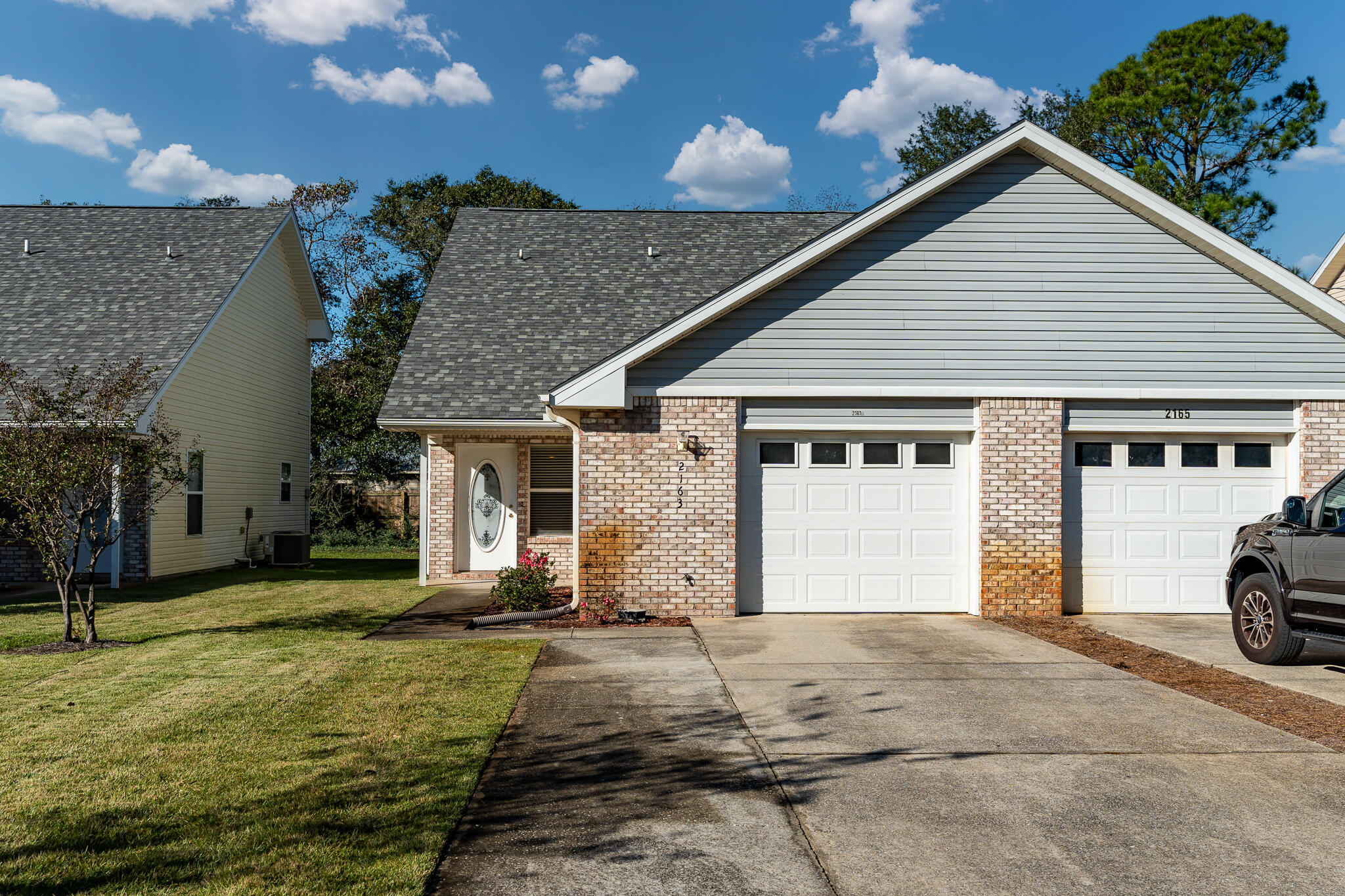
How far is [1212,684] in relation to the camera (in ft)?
26.4

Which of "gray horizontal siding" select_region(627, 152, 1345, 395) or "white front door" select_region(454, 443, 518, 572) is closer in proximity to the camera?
"gray horizontal siding" select_region(627, 152, 1345, 395)

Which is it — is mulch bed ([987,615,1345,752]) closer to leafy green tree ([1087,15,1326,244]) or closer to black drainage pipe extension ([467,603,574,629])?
black drainage pipe extension ([467,603,574,629])

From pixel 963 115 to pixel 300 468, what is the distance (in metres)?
32.8

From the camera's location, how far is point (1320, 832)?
15.1ft

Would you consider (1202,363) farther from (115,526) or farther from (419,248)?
(419,248)

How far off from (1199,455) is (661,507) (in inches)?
280

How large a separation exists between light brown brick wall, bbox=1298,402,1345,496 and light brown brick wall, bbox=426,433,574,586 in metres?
10.6

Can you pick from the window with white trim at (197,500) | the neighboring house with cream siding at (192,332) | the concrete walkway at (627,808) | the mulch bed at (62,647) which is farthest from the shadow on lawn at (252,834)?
the window with white trim at (197,500)

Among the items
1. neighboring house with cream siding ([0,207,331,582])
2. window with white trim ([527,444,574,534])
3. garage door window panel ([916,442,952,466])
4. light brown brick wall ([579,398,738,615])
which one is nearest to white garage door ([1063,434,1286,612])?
garage door window panel ([916,442,952,466])

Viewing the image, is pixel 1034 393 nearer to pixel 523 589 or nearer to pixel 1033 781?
pixel 523 589

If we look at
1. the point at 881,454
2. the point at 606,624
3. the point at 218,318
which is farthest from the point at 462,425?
the point at 218,318

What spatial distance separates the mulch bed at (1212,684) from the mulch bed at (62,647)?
10280 mm

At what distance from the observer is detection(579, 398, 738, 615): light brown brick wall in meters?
11.7

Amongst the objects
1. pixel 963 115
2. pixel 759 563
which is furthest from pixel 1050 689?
pixel 963 115
